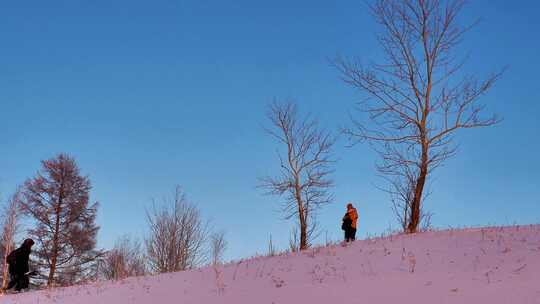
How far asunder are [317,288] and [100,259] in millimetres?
24468

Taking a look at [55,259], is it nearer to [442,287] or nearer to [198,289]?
[198,289]

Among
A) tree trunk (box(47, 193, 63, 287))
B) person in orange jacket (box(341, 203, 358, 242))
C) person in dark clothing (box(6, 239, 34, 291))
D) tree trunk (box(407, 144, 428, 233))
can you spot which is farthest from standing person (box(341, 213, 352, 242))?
tree trunk (box(47, 193, 63, 287))

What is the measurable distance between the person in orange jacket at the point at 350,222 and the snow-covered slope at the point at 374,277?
260 centimetres

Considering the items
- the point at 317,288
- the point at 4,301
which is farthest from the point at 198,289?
the point at 4,301

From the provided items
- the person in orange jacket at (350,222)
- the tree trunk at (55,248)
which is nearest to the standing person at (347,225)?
the person in orange jacket at (350,222)

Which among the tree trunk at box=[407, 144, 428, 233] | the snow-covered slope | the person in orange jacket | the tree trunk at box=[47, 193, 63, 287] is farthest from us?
the tree trunk at box=[47, 193, 63, 287]

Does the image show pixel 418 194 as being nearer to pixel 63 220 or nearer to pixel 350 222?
pixel 350 222

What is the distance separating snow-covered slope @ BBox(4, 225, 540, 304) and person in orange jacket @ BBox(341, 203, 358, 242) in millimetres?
2600

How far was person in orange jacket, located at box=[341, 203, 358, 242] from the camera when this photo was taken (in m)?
17.4

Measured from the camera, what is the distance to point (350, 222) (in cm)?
1738

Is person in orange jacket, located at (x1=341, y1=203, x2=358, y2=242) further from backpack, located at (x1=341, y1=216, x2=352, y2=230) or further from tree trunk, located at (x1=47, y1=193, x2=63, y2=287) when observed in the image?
tree trunk, located at (x1=47, y1=193, x2=63, y2=287)

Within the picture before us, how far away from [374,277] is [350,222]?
8172 mm

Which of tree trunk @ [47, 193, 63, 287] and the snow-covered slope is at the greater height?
tree trunk @ [47, 193, 63, 287]

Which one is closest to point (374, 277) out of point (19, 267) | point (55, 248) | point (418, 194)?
point (418, 194)
